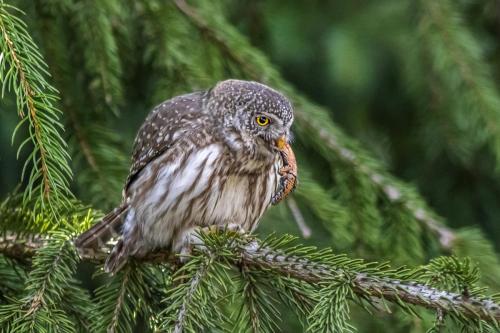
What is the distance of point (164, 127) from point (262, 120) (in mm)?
394

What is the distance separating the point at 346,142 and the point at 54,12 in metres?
1.33

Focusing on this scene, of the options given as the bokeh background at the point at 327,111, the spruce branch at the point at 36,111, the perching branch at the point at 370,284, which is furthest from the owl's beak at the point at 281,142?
the spruce branch at the point at 36,111

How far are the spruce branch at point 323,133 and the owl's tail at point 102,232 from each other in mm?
867

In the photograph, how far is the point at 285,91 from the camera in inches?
158

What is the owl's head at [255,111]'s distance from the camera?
140 inches

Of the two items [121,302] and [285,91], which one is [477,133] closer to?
[285,91]

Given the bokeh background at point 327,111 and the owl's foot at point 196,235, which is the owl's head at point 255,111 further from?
the owl's foot at point 196,235

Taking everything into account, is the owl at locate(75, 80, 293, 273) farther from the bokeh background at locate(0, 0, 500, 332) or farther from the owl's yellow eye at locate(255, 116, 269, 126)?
the bokeh background at locate(0, 0, 500, 332)

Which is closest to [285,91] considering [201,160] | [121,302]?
[201,160]

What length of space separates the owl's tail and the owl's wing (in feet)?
0.60

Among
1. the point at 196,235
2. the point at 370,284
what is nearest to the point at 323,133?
the point at 196,235

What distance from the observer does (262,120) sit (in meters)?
3.59

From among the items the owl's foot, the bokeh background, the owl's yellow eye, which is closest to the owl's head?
the owl's yellow eye

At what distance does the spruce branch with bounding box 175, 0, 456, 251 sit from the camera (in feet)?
12.4
